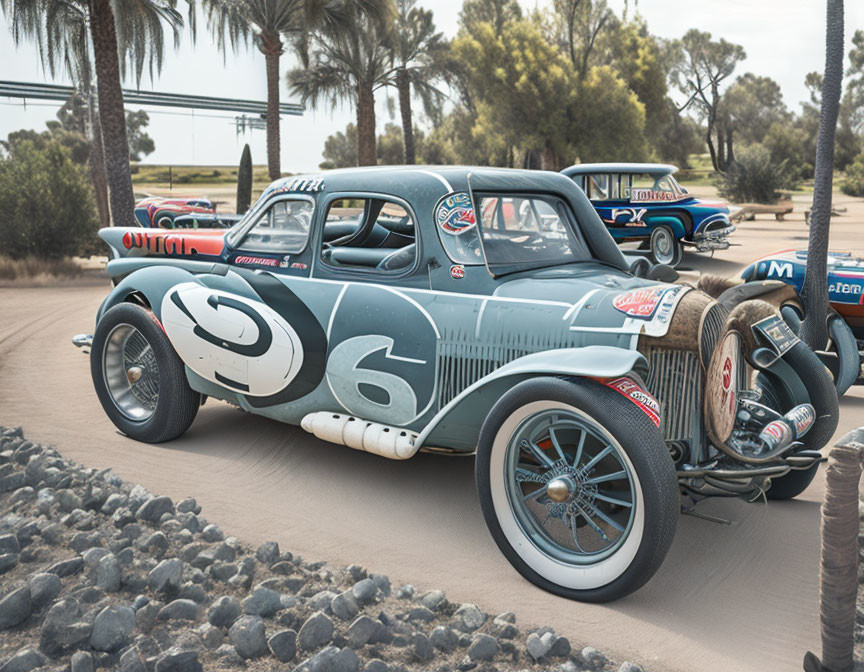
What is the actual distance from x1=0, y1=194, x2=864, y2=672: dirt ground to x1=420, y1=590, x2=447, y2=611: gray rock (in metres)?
0.16

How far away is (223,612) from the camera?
3.15 m

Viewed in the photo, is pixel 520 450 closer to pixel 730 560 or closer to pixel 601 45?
pixel 730 560

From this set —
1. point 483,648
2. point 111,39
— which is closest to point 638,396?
point 483,648

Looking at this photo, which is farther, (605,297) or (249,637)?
(605,297)

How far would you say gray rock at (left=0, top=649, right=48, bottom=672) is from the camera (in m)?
2.80

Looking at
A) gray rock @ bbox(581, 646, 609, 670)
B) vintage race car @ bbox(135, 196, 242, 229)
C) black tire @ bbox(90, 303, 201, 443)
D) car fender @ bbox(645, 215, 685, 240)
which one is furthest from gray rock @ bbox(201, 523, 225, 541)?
car fender @ bbox(645, 215, 685, 240)

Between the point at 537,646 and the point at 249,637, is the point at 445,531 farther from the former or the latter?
the point at 249,637

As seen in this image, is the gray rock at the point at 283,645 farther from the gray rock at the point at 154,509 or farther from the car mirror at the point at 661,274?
the car mirror at the point at 661,274

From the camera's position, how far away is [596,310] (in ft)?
12.3

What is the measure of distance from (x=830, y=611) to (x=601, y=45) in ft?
118

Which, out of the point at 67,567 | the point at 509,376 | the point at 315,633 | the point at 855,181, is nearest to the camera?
the point at 315,633

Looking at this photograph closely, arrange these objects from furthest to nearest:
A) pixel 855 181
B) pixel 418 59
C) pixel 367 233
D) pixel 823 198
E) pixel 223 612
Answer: pixel 855 181, pixel 418 59, pixel 823 198, pixel 367 233, pixel 223 612

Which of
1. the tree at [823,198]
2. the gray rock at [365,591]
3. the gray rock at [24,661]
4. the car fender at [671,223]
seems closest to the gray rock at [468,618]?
the gray rock at [365,591]

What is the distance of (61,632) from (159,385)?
8.13 feet
